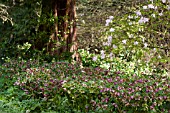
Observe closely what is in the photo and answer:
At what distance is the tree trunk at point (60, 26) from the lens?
9434 mm

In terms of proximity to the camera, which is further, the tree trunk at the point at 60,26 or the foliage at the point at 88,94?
the tree trunk at the point at 60,26

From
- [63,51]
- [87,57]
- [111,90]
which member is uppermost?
[111,90]

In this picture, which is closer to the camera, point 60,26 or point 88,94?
point 88,94

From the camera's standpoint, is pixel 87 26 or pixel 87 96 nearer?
pixel 87 96

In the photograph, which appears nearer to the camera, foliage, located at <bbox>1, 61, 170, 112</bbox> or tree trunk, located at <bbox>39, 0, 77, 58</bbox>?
foliage, located at <bbox>1, 61, 170, 112</bbox>

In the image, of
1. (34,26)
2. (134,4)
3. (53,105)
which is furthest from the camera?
(134,4)

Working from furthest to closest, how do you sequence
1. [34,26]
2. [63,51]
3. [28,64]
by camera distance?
1. [34,26]
2. [63,51]
3. [28,64]

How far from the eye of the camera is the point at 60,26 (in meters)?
9.53

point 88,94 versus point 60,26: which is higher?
point 60,26

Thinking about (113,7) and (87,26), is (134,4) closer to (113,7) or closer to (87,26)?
(113,7)

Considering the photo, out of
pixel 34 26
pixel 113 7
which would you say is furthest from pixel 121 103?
pixel 113 7

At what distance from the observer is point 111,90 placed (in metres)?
4.95

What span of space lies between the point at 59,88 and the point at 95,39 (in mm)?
7634

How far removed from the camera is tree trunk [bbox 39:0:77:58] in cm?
943
